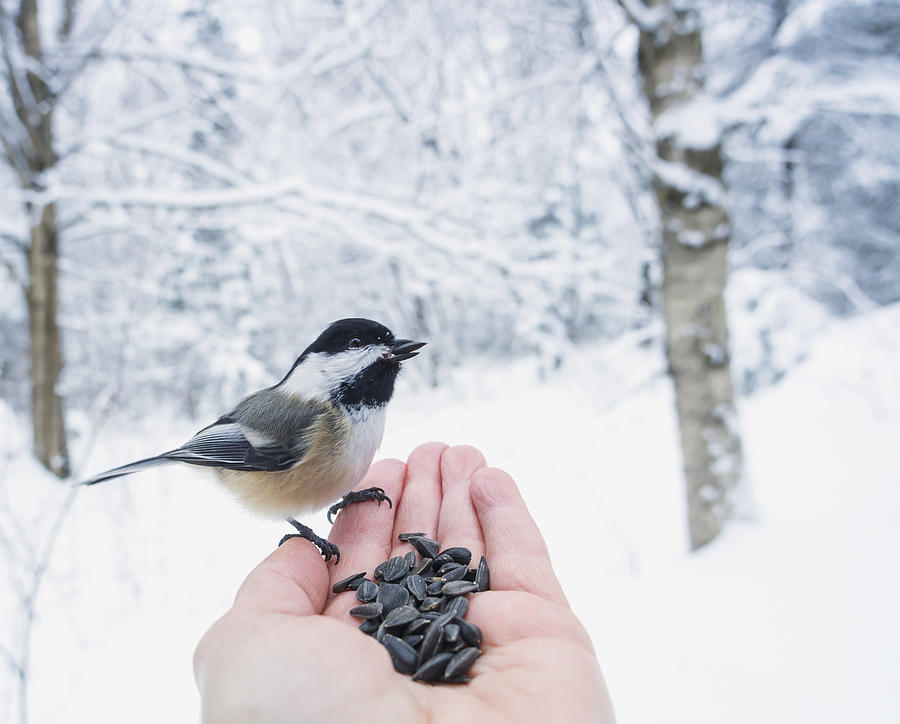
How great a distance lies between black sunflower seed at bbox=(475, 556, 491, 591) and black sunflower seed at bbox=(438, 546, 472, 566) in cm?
6

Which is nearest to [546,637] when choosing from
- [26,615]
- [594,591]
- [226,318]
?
[594,591]

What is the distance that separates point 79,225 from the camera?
417 cm

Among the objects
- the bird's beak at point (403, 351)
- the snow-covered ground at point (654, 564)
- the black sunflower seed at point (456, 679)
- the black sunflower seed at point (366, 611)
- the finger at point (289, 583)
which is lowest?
the snow-covered ground at point (654, 564)

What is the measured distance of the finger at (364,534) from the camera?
51.8 inches

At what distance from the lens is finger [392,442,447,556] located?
154 cm

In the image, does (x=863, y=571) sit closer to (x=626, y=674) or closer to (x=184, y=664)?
(x=626, y=674)

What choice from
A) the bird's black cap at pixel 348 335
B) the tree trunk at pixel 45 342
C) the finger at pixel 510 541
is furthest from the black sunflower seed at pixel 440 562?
the tree trunk at pixel 45 342

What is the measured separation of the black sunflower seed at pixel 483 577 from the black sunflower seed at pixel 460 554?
0.19ft

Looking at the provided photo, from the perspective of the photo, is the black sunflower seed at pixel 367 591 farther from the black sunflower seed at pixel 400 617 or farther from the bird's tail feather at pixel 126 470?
the bird's tail feather at pixel 126 470

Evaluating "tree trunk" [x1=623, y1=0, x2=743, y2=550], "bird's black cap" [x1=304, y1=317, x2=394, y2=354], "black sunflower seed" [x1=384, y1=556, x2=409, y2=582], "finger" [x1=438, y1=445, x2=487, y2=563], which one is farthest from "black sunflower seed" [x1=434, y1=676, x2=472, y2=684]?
"tree trunk" [x1=623, y1=0, x2=743, y2=550]

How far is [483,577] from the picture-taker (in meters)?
1.23

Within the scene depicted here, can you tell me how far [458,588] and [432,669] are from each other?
218mm

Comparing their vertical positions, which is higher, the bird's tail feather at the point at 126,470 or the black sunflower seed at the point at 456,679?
the bird's tail feather at the point at 126,470

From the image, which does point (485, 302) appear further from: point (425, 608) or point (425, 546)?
point (425, 608)
